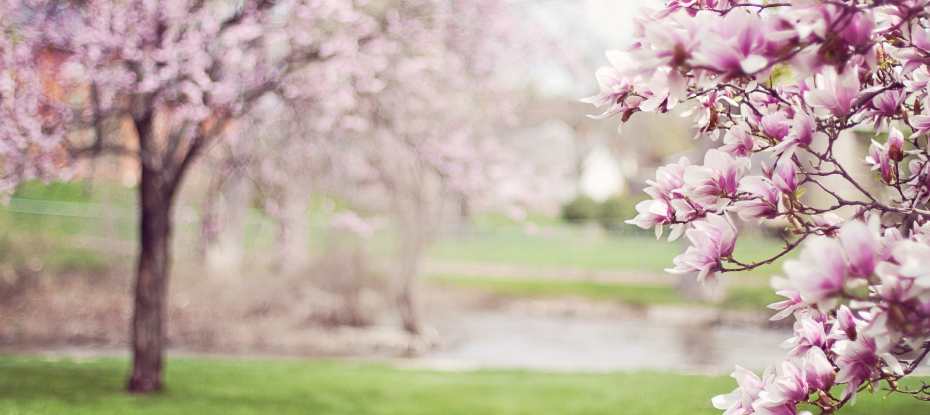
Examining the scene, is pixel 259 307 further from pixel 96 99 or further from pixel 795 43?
pixel 795 43

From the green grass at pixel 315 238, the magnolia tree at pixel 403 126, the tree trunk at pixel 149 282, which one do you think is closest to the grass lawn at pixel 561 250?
the green grass at pixel 315 238

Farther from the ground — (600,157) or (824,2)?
(600,157)

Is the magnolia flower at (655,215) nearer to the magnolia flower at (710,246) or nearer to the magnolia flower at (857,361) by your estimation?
the magnolia flower at (710,246)

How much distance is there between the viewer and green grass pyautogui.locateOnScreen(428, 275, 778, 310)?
1905 cm

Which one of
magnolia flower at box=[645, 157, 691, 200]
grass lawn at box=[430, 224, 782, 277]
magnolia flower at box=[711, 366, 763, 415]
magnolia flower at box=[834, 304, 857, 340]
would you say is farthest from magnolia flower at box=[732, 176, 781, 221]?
grass lawn at box=[430, 224, 782, 277]

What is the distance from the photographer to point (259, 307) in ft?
45.4

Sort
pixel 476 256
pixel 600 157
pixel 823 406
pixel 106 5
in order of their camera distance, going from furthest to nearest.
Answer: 1. pixel 600 157
2. pixel 476 256
3. pixel 106 5
4. pixel 823 406

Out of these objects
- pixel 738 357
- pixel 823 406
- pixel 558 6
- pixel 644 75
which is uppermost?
pixel 558 6

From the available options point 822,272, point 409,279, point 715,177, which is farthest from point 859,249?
point 409,279

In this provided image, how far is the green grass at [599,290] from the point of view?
62.5ft

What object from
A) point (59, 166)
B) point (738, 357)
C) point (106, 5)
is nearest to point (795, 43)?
point (106, 5)

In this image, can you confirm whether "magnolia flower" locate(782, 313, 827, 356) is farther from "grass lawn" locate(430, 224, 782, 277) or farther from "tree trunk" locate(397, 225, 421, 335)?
"grass lawn" locate(430, 224, 782, 277)

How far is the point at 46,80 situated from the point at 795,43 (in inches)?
230

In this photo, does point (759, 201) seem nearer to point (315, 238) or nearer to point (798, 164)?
point (798, 164)
